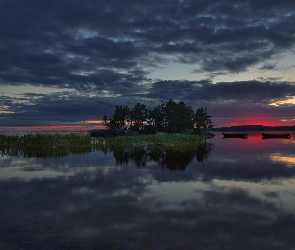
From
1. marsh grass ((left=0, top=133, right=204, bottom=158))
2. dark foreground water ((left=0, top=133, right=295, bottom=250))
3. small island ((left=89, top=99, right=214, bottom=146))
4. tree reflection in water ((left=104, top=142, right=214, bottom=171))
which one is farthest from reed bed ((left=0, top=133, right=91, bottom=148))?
small island ((left=89, top=99, right=214, bottom=146))

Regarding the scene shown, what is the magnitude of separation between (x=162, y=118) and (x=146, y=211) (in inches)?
3665

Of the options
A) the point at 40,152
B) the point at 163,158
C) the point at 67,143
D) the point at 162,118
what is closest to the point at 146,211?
the point at 163,158

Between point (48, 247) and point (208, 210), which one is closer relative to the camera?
point (48, 247)

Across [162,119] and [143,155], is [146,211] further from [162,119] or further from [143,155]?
[162,119]

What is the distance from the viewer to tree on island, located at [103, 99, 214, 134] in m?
94.6

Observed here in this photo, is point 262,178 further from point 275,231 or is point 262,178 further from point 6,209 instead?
point 6,209

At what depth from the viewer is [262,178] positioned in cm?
1750

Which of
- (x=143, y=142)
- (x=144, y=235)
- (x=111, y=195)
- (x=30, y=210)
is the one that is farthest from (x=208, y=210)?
(x=143, y=142)

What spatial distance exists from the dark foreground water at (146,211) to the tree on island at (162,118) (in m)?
76.4

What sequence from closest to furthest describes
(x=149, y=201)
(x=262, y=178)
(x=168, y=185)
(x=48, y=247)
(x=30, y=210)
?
(x=48, y=247) < (x=30, y=210) < (x=149, y=201) < (x=168, y=185) < (x=262, y=178)

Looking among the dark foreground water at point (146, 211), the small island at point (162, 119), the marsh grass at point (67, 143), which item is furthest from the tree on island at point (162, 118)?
the dark foreground water at point (146, 211)

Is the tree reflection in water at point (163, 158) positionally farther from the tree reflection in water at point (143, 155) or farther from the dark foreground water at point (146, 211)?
the dark foreground water at point (146, 211)

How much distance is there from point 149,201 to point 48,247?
5245 mm

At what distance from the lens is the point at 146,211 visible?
403 inches
